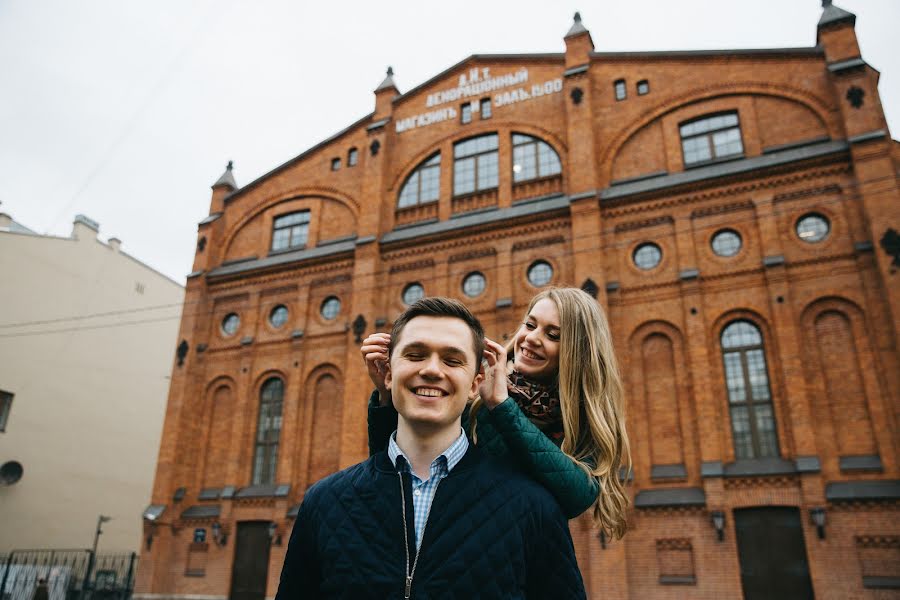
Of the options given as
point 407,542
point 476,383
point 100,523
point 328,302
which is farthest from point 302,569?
point 100,523

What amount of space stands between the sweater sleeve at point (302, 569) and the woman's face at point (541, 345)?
3.83 feet

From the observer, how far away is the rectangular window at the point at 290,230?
78.7 ft

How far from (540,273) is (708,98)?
7307 mm

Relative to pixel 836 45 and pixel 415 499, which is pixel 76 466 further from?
pixel 836 45

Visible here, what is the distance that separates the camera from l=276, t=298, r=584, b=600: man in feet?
6.76

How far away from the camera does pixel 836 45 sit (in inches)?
677

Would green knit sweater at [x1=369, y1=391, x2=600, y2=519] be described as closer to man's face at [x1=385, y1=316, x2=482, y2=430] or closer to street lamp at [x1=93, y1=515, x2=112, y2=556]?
man's face at [x1=385, y1=316, x2=482, y2=430]

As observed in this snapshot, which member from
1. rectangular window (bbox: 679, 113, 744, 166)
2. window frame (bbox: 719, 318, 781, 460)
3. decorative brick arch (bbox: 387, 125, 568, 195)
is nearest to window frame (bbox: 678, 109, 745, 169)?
rectangular window (bbox: 679, 113, 744, 166)

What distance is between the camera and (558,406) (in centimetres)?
280

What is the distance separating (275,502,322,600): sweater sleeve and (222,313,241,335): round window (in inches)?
876

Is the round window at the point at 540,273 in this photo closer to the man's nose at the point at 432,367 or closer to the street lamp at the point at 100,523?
Result: the man's nose at the point at 432,367

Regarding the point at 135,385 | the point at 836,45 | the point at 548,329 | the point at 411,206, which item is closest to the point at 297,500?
the point at 411,206

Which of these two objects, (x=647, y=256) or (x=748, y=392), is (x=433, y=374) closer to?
(x=748, y=392)

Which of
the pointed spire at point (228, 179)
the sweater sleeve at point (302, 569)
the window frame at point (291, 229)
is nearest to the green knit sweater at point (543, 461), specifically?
the sweater sleeve at point (302, 569)
